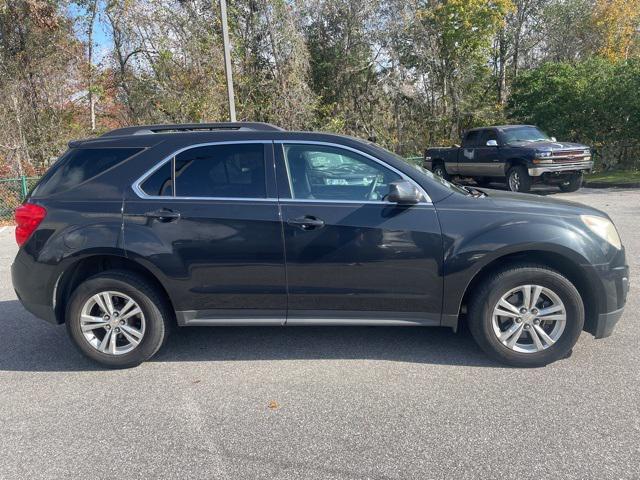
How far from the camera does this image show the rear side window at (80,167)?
4.08m

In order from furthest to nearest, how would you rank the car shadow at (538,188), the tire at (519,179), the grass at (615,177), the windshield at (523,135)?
1. the grass at (615,177)
2. the car shadow at (538,188)
3. the windshield at (523,135)
4. the tire at (519,179)

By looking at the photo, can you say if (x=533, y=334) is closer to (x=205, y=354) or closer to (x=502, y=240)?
(x=502, y=240)

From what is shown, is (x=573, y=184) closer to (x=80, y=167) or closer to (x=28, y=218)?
(x=80, y=167)

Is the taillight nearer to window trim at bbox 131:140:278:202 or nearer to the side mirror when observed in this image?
window trim at bbox 131:140:278:202

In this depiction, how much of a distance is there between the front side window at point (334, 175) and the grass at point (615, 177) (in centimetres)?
1468

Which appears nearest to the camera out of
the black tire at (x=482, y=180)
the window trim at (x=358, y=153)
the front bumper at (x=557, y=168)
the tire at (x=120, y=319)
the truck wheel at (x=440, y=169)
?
the window trim at (x=358, y=153)

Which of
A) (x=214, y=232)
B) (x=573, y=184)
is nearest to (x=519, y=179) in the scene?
(x=573, y=184)

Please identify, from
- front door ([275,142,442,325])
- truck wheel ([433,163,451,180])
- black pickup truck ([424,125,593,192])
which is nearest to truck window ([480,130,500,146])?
black pickup truck ([424,125,593,192])

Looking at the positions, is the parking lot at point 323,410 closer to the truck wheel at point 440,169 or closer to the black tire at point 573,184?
the black tire at point 573,184

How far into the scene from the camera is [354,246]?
12.5 ft

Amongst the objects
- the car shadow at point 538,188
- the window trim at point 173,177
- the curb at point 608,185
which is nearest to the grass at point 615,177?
the curb at point 608,185

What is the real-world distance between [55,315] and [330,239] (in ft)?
7.56

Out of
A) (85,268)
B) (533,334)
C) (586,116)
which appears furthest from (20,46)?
(586,116)

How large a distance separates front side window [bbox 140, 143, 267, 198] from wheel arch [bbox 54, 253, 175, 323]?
0.62 metres
